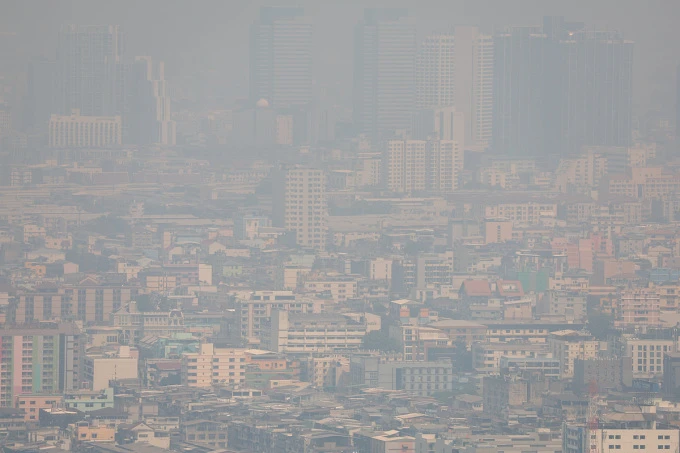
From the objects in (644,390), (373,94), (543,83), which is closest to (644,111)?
(543,83)

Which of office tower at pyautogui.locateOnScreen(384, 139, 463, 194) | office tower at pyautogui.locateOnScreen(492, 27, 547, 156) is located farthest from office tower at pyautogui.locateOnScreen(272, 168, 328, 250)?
office tower at pyautogui.locateOnScreen(492, 27, 547, 156)

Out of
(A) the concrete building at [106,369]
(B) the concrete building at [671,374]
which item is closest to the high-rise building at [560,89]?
(B) the concrete building at [671,374]

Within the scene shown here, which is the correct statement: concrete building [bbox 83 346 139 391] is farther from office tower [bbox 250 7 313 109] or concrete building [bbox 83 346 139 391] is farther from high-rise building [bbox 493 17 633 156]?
office tower [bbox 250 7 313 109]

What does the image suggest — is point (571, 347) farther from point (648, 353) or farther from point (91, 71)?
point (91, 71)

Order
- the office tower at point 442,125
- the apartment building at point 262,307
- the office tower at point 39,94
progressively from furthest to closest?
the office tower at point 442,125 → the office tower at point 39,94 → the apartment building at point 262,307

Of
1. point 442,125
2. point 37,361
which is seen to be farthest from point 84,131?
point 37,361

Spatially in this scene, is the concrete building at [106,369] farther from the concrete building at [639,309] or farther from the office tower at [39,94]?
the office tower at [39,94]
